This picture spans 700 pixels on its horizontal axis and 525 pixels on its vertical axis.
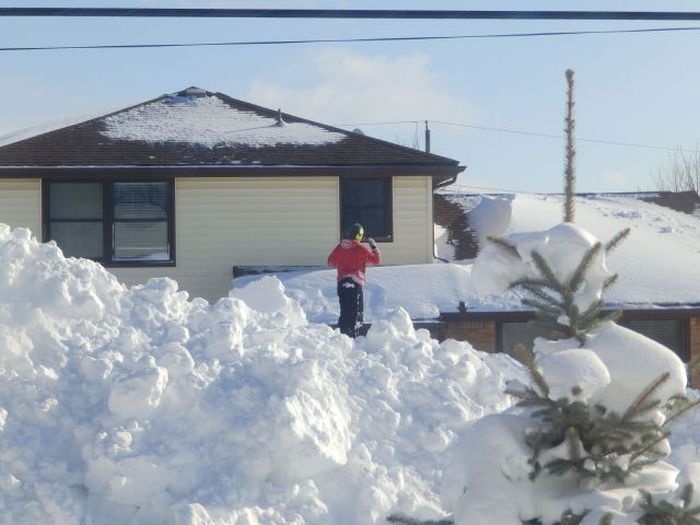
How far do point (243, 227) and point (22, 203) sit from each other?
12.5 ft

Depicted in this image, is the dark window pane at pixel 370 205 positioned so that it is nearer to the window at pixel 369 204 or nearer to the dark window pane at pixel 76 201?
the window at pixel 369 204

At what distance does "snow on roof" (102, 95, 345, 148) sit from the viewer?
1931cm

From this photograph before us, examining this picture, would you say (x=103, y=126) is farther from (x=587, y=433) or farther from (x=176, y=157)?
(x=587, y=433)

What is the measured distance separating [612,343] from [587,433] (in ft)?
1.46

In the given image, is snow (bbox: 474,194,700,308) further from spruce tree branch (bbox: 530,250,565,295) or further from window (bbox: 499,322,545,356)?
spruce tree branch (bbox: 530,250,565,295)

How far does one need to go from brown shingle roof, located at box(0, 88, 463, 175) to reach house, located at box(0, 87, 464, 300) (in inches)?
1.4

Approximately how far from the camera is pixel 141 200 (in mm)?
18453

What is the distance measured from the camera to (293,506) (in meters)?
7.52

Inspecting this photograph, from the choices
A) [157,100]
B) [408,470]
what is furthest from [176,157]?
[408,470]

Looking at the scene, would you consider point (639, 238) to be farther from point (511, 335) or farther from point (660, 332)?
point (511, 335)

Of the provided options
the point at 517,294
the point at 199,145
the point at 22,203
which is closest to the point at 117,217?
the point at 22,203

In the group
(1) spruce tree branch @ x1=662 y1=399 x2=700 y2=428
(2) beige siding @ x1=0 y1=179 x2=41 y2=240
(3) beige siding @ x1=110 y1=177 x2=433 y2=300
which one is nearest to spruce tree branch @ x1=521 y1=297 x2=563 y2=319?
(1) spruce tree branch @ x1=662 y1=399 x2=700 y2=428

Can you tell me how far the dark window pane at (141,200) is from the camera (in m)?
18.4

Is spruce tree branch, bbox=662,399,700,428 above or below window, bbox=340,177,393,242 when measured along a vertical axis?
below
